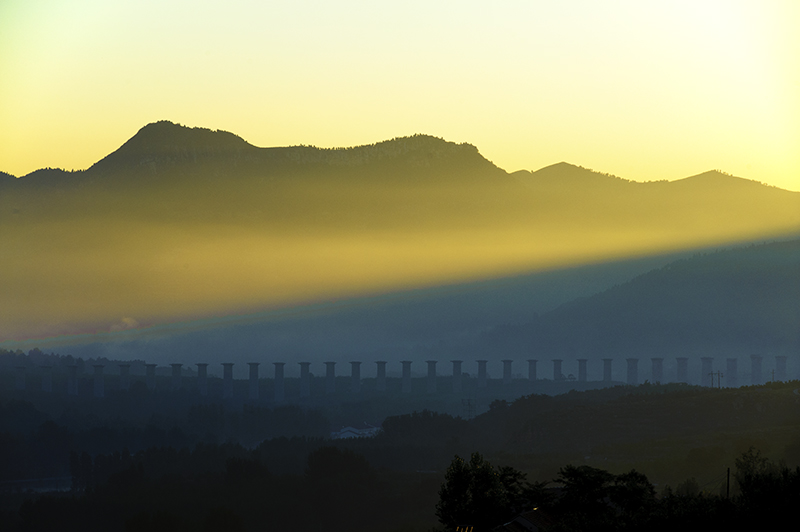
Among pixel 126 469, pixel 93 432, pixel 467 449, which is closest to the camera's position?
pixel 126 469

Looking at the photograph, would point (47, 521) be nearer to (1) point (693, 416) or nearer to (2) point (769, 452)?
(2) point (769, 452)

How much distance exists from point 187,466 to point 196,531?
151 ft

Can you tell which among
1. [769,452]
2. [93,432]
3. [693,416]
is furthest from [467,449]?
[93,432]

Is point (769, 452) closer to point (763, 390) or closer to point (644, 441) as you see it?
point (644, 441)

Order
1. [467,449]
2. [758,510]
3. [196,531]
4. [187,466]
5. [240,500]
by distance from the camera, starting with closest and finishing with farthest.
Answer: [758,510]
[196,531]
[240,500]
[187,466]
[467,449]

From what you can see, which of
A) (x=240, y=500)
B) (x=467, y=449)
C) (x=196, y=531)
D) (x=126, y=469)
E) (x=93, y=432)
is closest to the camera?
(x=196, y=531)

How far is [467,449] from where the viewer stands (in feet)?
603

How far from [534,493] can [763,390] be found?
135 metres

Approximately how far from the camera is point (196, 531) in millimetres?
120062

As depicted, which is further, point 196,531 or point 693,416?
point 693,416

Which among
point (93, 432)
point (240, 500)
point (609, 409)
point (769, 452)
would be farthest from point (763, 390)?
point (93, 432)

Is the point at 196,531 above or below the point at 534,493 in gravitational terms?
below

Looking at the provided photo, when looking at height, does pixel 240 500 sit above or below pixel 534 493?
below

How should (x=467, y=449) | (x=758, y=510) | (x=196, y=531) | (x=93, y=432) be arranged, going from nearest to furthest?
1. (x=758, y=510)
2. (x=196, y=531)
3. (x=467, y=449)
4. (x=93, y=432)
